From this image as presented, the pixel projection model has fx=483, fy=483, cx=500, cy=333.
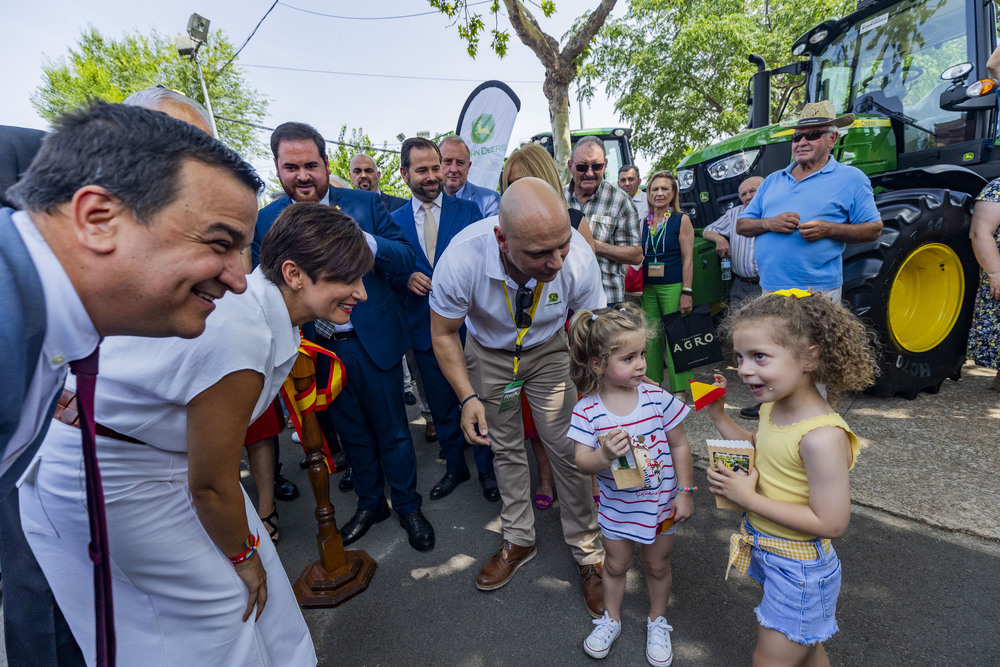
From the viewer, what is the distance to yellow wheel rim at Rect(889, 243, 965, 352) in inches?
149

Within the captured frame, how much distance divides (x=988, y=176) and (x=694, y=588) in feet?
13.4

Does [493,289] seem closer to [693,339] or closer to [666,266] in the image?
[693,339]

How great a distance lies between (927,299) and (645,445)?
3691mm

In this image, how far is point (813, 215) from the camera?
305cm

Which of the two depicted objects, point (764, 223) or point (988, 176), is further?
point (988, 176)

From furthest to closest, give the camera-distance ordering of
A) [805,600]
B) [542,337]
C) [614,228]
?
[614,228] → [542,337] → [805,600]

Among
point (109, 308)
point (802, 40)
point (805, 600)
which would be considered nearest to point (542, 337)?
point (805, 600)

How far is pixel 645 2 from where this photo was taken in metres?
15.1

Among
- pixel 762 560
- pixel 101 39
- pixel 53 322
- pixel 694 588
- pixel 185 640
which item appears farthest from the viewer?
pixel 101 39

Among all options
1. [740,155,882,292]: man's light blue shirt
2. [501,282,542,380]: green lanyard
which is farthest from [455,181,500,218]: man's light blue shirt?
[740,155,882,292]: man's light blue shirt

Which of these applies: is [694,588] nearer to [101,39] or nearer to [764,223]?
[764,223]

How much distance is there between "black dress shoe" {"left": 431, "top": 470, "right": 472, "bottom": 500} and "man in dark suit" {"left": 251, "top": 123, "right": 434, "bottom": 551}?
0.39 m

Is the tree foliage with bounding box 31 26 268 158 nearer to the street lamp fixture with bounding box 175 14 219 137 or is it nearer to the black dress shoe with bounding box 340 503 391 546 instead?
the street lamp fixture with bounding box 175 14 219 137

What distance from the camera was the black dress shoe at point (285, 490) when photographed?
347 centimetres
